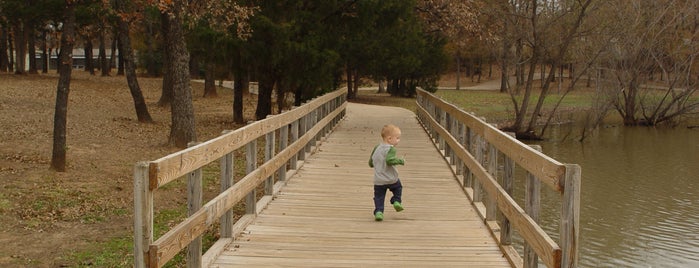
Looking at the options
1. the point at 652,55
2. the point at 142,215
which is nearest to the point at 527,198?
the point at 142,215

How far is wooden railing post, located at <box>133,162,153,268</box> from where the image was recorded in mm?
4137

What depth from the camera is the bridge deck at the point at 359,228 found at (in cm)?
623

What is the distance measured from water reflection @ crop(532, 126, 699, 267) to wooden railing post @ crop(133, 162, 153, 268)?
8422 mm

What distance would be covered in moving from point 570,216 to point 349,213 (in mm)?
4098

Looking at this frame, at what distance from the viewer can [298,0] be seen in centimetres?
1903

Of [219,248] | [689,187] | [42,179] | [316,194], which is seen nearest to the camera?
[219,248]

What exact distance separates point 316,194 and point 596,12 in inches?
842

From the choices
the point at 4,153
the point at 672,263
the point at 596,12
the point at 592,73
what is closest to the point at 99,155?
the point at 4,153

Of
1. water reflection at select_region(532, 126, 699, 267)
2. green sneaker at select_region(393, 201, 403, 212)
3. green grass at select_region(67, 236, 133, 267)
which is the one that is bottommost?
water reflection at select_region(532, 126, 699, 267)

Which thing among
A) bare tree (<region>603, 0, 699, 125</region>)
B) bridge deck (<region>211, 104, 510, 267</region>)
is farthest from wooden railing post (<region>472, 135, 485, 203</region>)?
bare tree (<region>603, 0, 699, 125</region>)

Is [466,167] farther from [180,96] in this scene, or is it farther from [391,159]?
[180,96]

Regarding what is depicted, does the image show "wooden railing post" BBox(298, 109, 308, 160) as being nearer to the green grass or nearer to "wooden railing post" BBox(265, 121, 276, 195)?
"wooden railing post" BBox(265, 121, 276, 195)

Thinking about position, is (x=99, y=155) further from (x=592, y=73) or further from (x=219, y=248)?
(x=592, y=73)

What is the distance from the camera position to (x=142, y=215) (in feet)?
13.8
